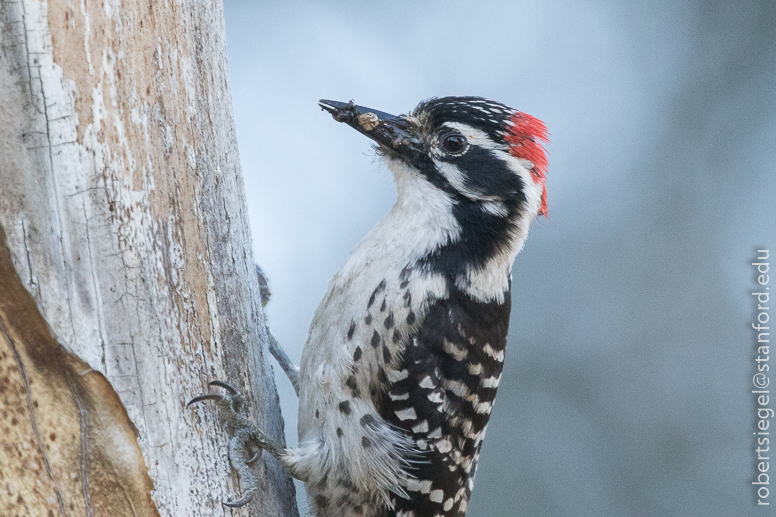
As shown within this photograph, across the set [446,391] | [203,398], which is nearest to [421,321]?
[446,391]

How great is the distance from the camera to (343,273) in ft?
8.90

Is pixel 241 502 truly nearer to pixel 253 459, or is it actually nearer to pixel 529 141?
pixel 253 459

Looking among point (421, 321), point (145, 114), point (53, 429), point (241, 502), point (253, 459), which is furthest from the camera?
point (421, 321)

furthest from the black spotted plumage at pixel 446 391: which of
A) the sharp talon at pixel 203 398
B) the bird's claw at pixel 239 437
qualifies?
the sharp talon at pixel 203 398

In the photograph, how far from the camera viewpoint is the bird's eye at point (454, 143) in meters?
2.82

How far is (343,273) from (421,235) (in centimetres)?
33

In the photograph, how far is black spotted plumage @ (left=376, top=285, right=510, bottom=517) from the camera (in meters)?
2.63

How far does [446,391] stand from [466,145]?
0.96m

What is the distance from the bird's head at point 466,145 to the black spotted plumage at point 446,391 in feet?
1.38

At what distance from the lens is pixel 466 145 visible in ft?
9.30

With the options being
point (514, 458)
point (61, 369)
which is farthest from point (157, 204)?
point (514, 458)

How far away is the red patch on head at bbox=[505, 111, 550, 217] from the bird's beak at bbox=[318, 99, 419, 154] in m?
0.40

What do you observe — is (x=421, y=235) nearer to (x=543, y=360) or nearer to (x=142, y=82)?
(x=142, y=82)

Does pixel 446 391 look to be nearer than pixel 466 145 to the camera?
Yes
